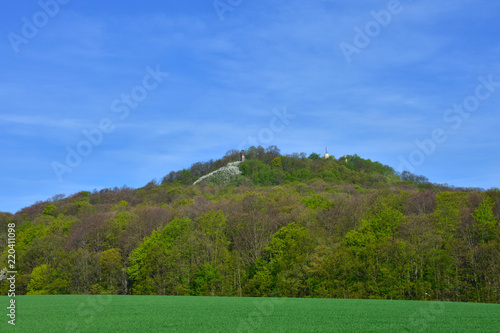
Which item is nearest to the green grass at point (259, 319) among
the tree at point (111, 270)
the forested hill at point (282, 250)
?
the forested hill at point (282, 250)

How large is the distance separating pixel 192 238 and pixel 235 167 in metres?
119

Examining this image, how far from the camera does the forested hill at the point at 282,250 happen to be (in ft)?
208

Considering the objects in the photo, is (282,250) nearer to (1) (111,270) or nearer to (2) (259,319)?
(1) (111,270)

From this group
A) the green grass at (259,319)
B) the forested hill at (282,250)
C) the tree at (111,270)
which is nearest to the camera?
the green grass at (259,319)

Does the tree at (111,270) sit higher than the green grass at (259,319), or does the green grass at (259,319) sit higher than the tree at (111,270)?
the tree at (111,270)

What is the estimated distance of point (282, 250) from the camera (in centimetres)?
7475

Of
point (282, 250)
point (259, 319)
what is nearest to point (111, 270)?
point (282, 250)

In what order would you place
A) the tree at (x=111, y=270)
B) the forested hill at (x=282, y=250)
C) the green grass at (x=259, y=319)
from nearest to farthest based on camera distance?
the green grass at (x=259, y=319) → the forested hill at (x=282, y=250) → the tree at (x=111, y=270)

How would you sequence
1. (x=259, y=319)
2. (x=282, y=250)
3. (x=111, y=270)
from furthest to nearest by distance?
(x=111, y=270) → (x=282, y=250) → (x=259, y=319)

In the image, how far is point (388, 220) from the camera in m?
71.4

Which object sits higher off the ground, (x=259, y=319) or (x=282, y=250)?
(x=282, y=250)

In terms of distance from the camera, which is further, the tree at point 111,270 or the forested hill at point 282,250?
the tree at point 111,270

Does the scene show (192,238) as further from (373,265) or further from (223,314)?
(223,314)

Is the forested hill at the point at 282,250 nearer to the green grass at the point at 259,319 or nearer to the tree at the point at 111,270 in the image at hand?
the tree at the point at 111,270
